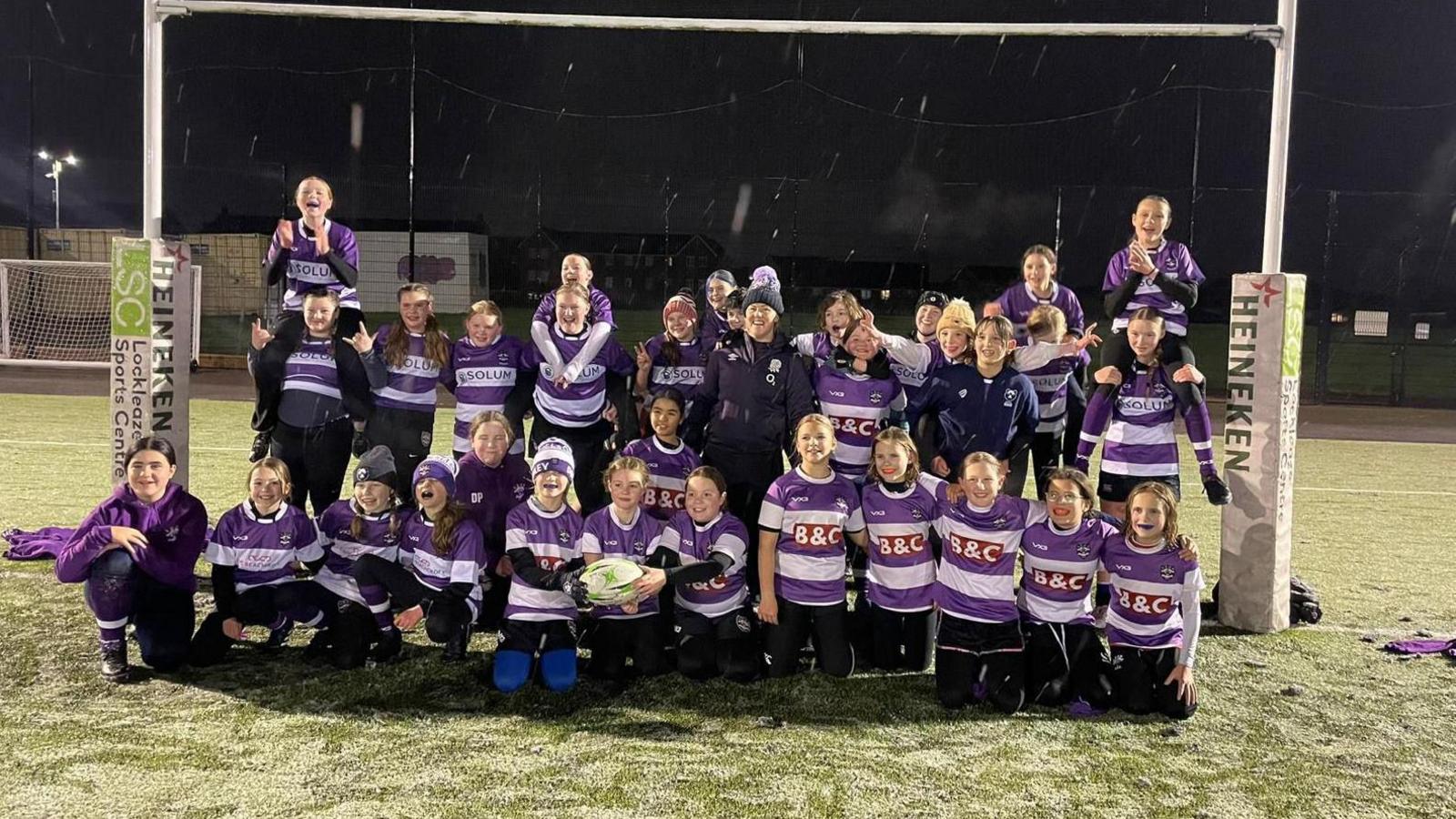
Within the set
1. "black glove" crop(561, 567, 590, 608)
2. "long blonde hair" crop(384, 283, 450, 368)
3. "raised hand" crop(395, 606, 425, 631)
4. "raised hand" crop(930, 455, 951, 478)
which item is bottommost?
"raised hand" crop(395, 606, 425, 631)

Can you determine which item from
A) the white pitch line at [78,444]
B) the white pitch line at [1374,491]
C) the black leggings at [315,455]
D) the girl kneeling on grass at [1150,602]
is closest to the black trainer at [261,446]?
the black leggings at [315,455]

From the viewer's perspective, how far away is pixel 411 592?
13.8 ft

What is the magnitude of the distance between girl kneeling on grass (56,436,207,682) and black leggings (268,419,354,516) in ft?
2.13

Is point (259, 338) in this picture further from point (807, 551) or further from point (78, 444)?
point (78, 444)

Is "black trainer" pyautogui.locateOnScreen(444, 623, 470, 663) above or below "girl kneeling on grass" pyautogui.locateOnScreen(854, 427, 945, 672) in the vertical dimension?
below

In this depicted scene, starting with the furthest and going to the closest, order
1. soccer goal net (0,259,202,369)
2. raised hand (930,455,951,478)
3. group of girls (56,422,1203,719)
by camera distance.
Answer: soccer goal net (0,259,202,369) → raised hand (930,455,951,478) → group of girls (56,422,1203,719)

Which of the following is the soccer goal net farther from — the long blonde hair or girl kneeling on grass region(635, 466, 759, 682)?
girl kneeling on grass region(635, 466, 759, 682)

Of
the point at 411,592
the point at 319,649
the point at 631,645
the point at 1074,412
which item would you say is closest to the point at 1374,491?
the point at 1074,412

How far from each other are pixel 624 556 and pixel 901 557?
1146 millimetres

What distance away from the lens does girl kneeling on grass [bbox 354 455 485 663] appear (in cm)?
419

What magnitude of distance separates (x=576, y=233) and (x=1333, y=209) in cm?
1227

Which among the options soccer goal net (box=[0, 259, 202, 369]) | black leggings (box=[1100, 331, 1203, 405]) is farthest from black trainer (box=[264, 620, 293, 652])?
soccer goal net (box=[0, 259, 202, 369])

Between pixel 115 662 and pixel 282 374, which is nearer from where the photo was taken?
pixel 115 662

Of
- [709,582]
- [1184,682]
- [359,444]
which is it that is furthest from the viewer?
[359,444]
